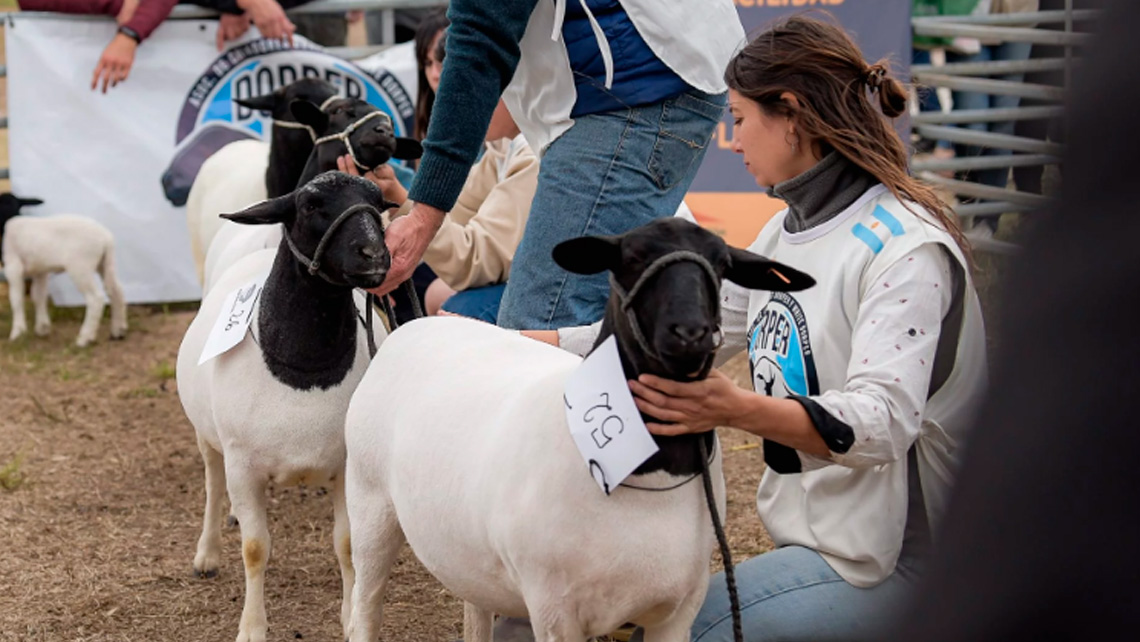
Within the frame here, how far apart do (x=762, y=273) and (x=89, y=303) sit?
18.7 ft

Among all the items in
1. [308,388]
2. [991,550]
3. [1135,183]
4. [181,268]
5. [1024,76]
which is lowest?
[181,268]

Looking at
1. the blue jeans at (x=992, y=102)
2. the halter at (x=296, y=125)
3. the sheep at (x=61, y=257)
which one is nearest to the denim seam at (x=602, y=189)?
the halter at (x=296, y=125)

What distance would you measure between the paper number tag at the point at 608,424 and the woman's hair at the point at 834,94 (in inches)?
28.6

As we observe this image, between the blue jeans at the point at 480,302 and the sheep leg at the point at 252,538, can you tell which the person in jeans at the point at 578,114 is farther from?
the blue jeans at the point at 480,302

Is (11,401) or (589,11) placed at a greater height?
(589,11)

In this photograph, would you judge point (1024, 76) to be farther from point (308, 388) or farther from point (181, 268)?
point (308, 388)

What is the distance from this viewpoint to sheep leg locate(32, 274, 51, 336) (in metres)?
7.36

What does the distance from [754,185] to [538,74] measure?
456 centimetres

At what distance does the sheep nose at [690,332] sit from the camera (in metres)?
2.08

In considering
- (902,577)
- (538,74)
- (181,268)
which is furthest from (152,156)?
(902,577)

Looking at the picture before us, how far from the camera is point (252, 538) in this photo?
357cm

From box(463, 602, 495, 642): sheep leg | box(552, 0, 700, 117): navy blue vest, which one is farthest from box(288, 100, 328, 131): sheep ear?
box(463, 602, 495, 642): sheep leg

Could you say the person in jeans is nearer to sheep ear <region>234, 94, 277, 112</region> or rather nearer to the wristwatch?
sheep ear <region>234, 94, 277, 112</region>

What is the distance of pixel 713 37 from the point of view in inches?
125
